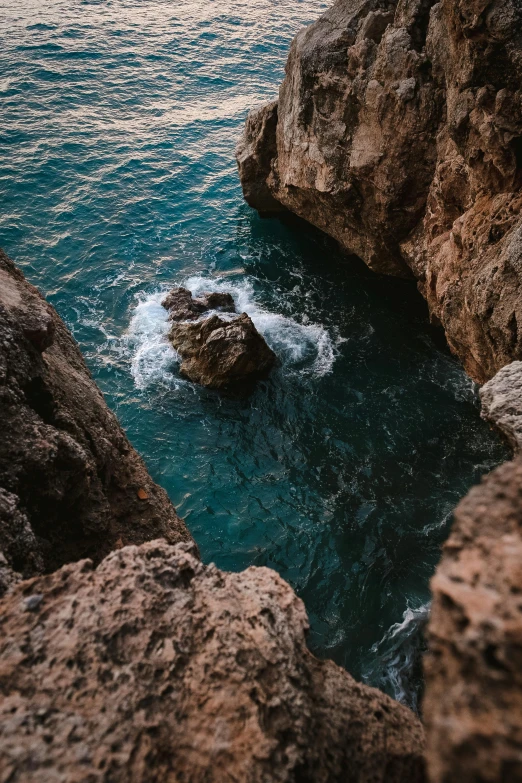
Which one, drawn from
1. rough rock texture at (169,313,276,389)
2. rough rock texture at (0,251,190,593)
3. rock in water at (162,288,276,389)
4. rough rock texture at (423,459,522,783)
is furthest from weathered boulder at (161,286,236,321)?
rough rock texture at (423,459,522,783)

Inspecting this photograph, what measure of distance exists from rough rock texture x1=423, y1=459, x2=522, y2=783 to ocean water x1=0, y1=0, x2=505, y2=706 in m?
9.70

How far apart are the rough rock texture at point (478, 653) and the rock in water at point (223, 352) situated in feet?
49.3

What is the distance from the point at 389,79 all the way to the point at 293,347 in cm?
890

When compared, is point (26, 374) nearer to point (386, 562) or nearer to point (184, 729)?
point (184, 729)

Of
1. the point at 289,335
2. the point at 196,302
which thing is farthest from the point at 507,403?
the point at 196,302

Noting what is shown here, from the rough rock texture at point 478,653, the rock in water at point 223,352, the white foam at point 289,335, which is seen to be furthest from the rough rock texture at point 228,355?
the rough rock texture at point 478,653

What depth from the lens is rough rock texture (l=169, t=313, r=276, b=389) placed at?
18.3 metres

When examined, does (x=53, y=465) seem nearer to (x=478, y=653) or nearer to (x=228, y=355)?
(x=478, y=653)

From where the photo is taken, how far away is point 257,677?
4262 mm

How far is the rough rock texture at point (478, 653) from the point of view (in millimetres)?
2541

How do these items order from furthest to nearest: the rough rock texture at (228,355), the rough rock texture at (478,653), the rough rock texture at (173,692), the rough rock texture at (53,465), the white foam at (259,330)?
the white foam at (259,330), the rough rock texture at (228,355), the rough rock texture at (53,465), the rough rock texture at (173,692), the rough rock texture at (478,653)

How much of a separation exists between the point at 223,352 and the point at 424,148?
8640 millimetres

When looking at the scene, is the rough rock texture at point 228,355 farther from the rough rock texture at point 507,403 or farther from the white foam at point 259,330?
the rough rock texture at point 507,403

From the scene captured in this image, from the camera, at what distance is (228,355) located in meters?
18.3
